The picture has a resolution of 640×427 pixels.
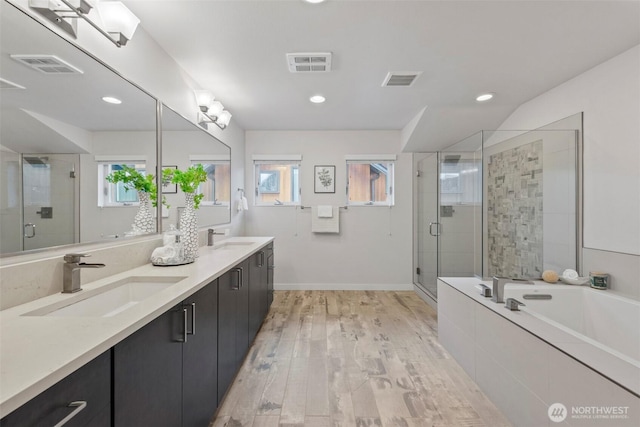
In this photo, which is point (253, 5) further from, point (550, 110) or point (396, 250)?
point (396, 250)

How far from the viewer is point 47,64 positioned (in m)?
1.20

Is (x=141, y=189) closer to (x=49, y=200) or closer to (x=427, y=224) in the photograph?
(x=49, y=200)

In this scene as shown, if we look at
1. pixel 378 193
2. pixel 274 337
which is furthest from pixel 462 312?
pixel 378 193

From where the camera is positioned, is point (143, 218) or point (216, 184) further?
point (216, 184)

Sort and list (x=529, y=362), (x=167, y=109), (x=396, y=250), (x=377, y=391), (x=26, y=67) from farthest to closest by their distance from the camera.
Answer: (x=396, y=250), (x=167, y=109), (x=377, y=391), (x=529, y=362), (x=26, y=67)

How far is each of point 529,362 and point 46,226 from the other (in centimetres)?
226

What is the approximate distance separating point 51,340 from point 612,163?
3.24 metres

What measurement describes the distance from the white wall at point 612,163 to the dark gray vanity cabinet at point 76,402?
2.96 metres

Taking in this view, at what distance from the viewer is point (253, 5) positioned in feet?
5.35

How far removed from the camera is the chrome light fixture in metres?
2.52

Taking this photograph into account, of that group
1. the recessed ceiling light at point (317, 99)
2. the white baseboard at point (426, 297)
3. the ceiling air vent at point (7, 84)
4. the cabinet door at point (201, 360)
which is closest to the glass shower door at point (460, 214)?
the white baseboard at point (426, 297)

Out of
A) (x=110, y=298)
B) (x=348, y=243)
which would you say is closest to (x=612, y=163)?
(x=348, y=243)

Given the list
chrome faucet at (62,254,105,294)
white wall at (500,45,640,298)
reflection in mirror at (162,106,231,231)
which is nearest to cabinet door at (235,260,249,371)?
reflection in mirror at (162,106,231,231)

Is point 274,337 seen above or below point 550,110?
below
